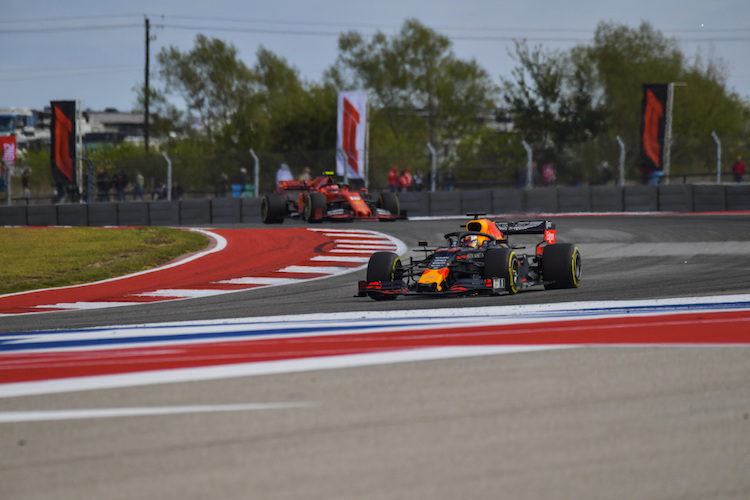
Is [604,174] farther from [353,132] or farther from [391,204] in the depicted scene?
[353,132]

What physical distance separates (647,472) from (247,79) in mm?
58305

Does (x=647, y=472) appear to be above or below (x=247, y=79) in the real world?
below

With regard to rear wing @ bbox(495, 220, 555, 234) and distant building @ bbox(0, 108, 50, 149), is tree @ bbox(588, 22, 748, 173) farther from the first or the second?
distant building @ bbox(0, 108, 50, 149)

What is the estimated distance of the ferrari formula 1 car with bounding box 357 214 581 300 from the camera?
30.3ft

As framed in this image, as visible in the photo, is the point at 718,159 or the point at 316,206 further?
the point at 718,159

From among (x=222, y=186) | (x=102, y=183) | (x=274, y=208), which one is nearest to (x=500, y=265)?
(x=274, y=208)

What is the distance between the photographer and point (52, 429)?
399 centimetres

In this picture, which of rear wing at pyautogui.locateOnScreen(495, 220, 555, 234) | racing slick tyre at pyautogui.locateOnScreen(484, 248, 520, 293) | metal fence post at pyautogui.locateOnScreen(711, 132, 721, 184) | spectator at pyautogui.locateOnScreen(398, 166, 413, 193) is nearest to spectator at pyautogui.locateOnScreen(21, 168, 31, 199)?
spectator at pyautogui.locateOnScreen(398, 166, 413, 193)

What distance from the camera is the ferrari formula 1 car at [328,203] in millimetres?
20719

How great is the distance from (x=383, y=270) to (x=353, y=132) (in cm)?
1753

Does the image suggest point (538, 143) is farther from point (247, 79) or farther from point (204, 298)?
point (204, 298)

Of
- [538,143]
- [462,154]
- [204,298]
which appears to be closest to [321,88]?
[538,143]

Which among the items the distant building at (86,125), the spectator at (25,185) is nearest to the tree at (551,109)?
the spectator at (25,185)

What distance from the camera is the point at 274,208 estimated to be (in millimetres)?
21375
